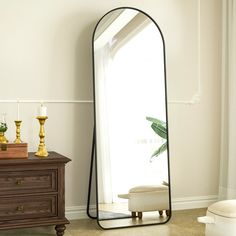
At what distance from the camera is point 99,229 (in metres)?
3.52

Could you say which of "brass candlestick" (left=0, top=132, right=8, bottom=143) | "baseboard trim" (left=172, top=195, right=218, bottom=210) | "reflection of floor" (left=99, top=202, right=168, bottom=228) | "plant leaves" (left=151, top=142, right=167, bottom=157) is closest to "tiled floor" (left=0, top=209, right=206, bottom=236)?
"reflection of floor" (left=99, top=202, right=168, bottom=228)

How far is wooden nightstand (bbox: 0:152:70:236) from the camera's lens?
3104 mm

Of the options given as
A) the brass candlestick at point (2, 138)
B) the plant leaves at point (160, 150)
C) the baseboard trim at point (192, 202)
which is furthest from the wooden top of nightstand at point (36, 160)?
the baseboard trim at point (192, 202)

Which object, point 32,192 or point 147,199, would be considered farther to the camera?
point 147,199

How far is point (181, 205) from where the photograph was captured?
4.14 meters

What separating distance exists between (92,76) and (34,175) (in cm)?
106

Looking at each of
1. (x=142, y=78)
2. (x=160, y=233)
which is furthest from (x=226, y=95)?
(x=160, y=233)

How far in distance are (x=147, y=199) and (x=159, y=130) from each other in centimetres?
61

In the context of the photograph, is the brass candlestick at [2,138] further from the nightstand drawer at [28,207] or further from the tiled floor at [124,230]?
the tiled floor at [124,230]

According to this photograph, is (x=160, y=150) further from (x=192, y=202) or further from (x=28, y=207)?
(x=28, y=207)

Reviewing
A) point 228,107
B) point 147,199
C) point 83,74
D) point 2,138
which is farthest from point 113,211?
point 228,107

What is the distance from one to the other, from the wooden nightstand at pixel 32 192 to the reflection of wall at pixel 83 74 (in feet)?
1.63

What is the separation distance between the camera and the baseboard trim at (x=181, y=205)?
376cm

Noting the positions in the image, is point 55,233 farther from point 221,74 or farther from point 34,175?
point 221,74
